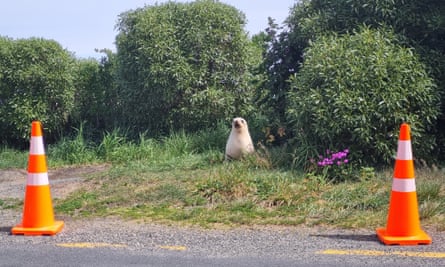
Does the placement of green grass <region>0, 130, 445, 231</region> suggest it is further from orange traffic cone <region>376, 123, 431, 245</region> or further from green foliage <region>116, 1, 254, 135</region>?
green foliage <region>116, 1, 254, 135</region>

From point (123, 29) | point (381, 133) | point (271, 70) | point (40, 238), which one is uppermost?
point (123, 29)

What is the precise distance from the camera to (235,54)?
11.4 meters

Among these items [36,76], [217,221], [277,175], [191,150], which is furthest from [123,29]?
[217,221]

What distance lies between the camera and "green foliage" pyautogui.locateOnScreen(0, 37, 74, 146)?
11.3 metres

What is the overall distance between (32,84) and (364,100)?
6.37m

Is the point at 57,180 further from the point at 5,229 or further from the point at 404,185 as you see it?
the point at 404,185

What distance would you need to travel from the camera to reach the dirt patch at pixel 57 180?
7852mm

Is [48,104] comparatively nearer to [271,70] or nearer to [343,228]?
[271,70]

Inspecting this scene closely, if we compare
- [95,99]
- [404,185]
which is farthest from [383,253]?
[95,99]

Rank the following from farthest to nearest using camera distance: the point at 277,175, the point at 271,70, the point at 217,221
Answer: the point at 271,70, the point at 277,175, the point at 217,221

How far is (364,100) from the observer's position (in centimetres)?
773

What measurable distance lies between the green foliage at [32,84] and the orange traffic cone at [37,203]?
5594 millimetres

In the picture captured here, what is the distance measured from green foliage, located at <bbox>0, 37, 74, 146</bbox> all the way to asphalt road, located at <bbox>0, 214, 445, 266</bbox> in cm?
562

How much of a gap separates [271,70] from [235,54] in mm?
1482
